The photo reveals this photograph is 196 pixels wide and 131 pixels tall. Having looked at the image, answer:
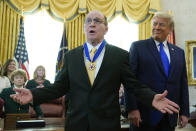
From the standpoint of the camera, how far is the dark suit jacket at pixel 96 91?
187 centimetres

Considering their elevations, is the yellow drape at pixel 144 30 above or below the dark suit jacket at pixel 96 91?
above

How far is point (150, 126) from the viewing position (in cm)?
232

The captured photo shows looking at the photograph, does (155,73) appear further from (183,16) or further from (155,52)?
(183,16)

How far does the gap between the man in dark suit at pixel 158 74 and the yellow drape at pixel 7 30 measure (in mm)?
5416

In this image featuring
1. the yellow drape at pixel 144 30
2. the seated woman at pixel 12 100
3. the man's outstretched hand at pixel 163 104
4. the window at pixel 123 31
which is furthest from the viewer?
the window at pixel 123 31

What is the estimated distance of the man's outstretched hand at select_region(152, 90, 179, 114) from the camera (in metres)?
1.77

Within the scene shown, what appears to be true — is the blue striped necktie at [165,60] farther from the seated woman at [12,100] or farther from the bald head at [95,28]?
the seated woman at [12,100]

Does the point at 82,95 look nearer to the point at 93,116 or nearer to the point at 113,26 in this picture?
the point at 93,116

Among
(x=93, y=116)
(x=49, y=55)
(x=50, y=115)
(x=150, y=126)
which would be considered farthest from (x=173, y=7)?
(x=93, y=116)

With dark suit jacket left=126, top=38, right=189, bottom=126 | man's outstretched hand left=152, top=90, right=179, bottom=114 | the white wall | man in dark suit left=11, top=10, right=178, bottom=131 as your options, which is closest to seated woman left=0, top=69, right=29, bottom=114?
man in dark suit left=11, top=10, right=178, bottom=131

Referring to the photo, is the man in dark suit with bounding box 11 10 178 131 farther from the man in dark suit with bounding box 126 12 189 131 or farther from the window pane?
the window pane

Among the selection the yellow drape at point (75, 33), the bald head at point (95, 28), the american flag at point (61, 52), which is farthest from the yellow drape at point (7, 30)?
the bald head at point (95, 28)

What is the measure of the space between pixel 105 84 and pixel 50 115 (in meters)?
3.58

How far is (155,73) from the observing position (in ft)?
7.82
